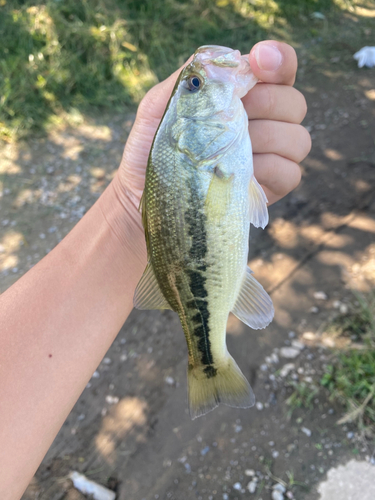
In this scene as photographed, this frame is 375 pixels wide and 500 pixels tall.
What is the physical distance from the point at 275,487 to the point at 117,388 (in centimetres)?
165

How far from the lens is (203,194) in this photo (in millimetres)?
1575

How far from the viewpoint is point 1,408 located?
1.74m

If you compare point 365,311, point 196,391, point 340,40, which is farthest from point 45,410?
point 340,40

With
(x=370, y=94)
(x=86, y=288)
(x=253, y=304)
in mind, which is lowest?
(x=370, y=94)

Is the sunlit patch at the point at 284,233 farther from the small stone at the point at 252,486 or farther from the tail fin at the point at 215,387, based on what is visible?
the tail fin at the point at 215,387

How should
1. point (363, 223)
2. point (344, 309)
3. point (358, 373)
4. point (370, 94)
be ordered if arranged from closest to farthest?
point (358, 373)
point (344, 309)
point (363, 223)
point (370, 94)

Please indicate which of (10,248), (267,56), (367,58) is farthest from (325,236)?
(367,58)

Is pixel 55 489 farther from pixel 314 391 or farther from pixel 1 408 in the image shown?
pixel 314 391

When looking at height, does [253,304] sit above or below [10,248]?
above

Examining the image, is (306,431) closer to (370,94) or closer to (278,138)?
(278,138)

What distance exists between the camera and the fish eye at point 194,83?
1.64m

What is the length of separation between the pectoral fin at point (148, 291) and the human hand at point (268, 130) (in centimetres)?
89

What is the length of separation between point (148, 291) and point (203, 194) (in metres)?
0.55

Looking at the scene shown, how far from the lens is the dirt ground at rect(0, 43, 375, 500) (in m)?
2.83
